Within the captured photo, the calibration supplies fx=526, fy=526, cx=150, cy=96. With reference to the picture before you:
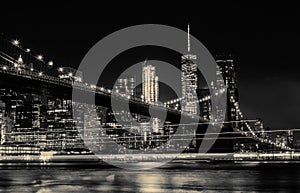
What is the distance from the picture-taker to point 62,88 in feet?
175

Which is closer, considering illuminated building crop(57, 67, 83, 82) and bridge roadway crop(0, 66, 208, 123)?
bridge roadway crop(0, 66, 208, 123)

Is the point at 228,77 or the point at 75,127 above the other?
the point at 228,77

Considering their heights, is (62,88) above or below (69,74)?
below

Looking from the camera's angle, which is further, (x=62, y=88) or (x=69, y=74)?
(x=69, y=74)

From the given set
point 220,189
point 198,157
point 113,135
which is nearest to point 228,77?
point 113,135

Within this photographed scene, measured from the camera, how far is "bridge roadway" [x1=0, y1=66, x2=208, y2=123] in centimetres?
4693

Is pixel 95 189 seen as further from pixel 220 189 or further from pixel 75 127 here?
pixel 75 127

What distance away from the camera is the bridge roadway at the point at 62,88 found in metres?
46.9

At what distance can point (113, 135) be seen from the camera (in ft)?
376

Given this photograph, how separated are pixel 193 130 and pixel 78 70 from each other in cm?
2145

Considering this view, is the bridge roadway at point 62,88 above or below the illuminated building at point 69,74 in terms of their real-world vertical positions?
below

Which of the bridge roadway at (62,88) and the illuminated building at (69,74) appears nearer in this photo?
the bridge roadway at (62,88)

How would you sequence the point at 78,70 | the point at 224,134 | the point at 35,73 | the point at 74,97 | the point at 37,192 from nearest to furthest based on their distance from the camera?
the point at 37,192 < the point at 35,73 < the point at 74,97 < the point at 78,70 < the point at 224,134

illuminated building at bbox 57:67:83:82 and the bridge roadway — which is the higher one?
illuminated building at bbox 57:67:83:82
